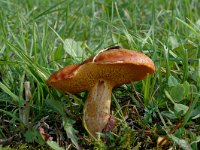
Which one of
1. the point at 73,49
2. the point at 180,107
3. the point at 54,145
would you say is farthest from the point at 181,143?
the point at 73,49

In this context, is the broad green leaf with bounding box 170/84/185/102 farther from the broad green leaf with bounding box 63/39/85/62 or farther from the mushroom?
the broad green leaf with bounding box 63/39/85/62

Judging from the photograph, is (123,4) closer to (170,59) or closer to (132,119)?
(170,59)

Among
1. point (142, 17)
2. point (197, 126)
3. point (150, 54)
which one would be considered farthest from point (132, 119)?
point (142, 17)

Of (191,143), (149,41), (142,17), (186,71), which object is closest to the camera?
(191,143)

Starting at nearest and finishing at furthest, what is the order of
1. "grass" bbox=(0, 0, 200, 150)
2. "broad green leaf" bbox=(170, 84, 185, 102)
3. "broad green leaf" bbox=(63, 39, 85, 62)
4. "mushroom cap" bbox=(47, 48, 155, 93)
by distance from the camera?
1. "mushroom cap" bbox=(47, 48, 155, 93)
2. "grass" bbox=(0, 0, 200, 150)
3. "broad green leaf" bbox=(170, 84, 185, 102)
4. "broad green leaf" bbox=(63, 39, 85, 62)

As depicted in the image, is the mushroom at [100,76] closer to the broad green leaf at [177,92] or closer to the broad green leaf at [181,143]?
the broad green leaf at [177,92]

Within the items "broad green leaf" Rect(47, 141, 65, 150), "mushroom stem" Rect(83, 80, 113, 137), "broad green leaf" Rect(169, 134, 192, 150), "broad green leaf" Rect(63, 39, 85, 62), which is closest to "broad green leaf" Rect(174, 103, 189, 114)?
"broad green leaf" Rect(169, 134, 192, 150)

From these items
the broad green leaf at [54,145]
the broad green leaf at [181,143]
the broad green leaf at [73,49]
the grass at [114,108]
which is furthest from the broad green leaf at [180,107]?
the broad green leaf at [73,49]
